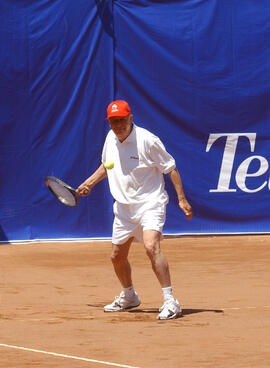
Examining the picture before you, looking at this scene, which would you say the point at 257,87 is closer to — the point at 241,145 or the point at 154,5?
the point at 241,145

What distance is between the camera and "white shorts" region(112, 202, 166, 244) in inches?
270

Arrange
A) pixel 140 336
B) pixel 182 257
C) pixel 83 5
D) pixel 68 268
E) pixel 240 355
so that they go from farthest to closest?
pixel 83 5, pixel 182 257, pixel 68 268, pixel 140 336, pixel 240 355

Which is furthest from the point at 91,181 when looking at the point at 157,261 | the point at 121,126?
the point at 157,261

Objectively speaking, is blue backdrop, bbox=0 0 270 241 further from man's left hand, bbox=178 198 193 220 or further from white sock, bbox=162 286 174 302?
white sock, bbox=162 286 174 302

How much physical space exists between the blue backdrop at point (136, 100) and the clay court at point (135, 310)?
676 mm

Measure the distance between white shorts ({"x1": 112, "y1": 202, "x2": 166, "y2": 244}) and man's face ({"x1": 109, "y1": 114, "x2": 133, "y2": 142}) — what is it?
524 millimetres

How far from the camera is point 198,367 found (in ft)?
16.2

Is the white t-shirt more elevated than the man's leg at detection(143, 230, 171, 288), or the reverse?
the white t-shirt

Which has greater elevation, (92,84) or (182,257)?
(92,84)

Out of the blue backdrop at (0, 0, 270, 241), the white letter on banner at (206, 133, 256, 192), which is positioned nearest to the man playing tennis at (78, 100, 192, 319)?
the blue backdrop at (0, 0, 270, 241)

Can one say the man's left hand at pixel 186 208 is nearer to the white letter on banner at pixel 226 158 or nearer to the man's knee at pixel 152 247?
the man's knee at pixel 152 247

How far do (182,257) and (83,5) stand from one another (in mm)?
3678

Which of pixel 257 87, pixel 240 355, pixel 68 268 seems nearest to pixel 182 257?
pixel 68 268

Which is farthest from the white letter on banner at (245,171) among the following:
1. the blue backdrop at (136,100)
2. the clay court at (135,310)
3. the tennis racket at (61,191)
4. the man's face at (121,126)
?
the man's face at (121,126)
